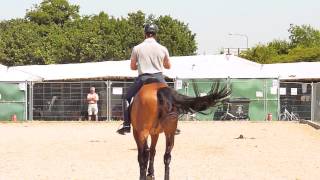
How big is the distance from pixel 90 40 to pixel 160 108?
60358 millimetres

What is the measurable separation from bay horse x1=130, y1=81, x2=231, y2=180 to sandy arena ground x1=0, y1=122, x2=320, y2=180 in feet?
4.77

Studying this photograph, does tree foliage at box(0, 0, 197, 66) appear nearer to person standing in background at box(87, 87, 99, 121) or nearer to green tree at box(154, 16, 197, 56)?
green tree at box(154, 16, 197, 56)

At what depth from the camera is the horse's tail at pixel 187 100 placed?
9.74 meters

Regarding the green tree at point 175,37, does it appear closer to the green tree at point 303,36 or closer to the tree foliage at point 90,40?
the tree foliage at point 90,40

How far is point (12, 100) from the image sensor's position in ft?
116

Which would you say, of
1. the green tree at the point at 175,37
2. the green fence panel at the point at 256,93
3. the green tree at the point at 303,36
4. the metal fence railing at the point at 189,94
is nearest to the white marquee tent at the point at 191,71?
the green fence panel at the point at 256,93

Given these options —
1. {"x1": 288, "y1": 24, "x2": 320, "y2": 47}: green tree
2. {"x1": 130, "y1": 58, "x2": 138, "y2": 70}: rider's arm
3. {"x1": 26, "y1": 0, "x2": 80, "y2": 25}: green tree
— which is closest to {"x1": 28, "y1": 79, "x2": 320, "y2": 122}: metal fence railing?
{"x1": 130, "y1": 58, "x2": 138, "y2": 70}: rider's arm

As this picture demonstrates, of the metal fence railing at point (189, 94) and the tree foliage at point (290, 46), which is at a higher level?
the tree foliage at point (290, 46)

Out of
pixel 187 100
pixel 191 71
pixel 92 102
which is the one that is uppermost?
pixel 191 71

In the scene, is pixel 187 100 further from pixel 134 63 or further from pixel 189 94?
pixel 189 94

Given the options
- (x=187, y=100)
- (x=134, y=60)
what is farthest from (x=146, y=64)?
(x=187, y=100)

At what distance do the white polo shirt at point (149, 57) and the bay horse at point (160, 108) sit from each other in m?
0.32

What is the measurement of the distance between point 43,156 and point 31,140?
18.7 ft

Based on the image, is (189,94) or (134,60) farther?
(189,94)
